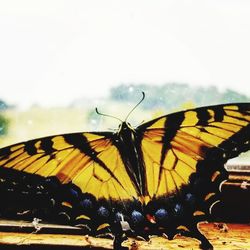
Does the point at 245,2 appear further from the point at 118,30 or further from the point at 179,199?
the point at 179,199

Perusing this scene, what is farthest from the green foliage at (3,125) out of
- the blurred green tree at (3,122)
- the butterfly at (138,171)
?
the butterfly at (138,171)

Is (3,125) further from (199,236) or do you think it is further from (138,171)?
(199,236)

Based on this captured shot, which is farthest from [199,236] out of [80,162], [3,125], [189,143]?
[3,125]

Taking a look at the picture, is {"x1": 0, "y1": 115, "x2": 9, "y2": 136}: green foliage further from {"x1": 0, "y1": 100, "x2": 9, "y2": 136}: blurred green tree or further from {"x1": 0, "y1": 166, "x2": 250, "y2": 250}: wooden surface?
{"x1": 0, "y1": 166, "x2": 250, "y2": 250}: wooden surface

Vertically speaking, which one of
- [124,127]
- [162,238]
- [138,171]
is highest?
→ [124,127]

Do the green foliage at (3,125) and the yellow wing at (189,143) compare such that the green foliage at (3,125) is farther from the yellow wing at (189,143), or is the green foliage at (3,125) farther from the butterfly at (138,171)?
the yellow wing at (189,143)

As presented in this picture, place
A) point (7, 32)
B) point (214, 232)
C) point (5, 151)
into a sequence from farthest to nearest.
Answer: point (7, 32)
point (214, 232)
point (5, 151)

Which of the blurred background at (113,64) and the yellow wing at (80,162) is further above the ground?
the blurred background at (113,64)

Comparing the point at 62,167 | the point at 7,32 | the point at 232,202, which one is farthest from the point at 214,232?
the point at 7,32
